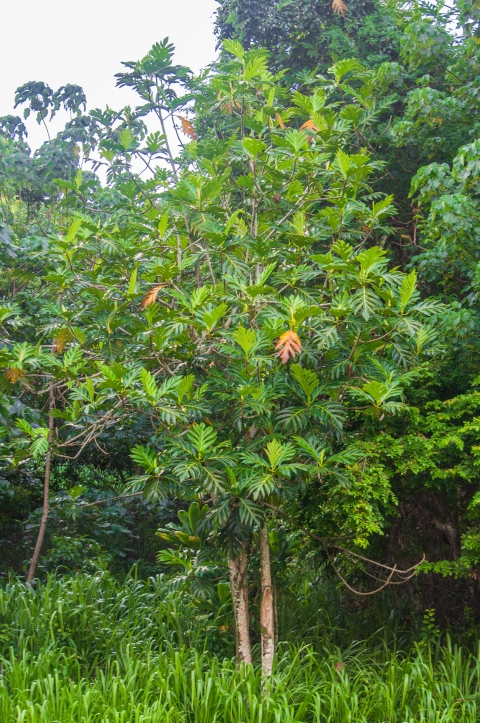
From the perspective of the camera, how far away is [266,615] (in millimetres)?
4238

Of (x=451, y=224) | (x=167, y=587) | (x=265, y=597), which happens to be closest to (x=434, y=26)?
(x=451, y=224)

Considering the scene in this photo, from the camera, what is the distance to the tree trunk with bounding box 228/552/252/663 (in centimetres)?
428

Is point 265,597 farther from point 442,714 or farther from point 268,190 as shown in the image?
point 268,190

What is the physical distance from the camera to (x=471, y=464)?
15.0 feet

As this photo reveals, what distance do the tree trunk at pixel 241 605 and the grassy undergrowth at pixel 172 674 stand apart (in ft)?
0.48

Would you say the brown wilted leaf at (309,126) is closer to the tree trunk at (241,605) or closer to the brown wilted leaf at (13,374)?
the brown wilted leaf at (13,374)

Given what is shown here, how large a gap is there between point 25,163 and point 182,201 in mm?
4363

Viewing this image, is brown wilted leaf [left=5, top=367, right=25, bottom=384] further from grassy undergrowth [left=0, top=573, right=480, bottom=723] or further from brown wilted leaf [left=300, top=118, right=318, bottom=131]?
brown wilted leaf [left=300, top=118, right=318, bottom=131]

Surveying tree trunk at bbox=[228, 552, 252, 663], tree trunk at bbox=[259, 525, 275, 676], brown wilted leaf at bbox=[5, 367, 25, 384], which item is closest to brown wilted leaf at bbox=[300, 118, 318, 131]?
brown wilted leaf at bbox=[5, 367, 25, 384]

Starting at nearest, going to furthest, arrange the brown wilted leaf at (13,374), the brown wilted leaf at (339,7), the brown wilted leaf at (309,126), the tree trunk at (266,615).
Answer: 1. the brown wilted leaf at (13,374)
2. the tree trunk at (266,615)
3. the brown wilted leaf at (309,126)
4. the brown wilted leaf at (339,7)

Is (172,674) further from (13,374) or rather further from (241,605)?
(13,374)

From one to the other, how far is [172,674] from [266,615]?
2.10ft

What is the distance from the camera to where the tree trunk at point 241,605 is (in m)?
4.28

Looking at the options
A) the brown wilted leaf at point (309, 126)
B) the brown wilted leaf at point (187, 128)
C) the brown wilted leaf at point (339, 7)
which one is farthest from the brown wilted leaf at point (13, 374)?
the brown wilted leaf at point (339, 7)
